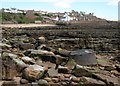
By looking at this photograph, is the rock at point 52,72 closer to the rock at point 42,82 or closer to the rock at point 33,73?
the rock at point 33,73

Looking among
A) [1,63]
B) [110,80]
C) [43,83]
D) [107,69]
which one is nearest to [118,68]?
[107,69]

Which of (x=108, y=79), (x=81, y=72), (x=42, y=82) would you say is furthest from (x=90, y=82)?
(x=42, y=82)

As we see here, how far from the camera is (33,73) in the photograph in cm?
789

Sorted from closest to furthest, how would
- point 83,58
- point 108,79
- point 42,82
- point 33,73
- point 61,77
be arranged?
point 42,82 < point 33,73 < point 108,79 < point 61,77 < point 83,58

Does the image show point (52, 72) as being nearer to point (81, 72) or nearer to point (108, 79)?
point (81, 72)

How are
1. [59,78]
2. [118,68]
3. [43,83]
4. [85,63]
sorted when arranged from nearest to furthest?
[43,83] < [59,78] < [118,68] < [85,63]

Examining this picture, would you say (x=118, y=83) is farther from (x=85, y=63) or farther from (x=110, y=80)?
(x=85, y=63)

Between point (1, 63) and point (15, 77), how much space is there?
0.57 m

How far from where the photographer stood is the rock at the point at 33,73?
7821 mm

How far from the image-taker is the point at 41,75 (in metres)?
8.00

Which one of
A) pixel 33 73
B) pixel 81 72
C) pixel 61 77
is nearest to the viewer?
pixel 33 73

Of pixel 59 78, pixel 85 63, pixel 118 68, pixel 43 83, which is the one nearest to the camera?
pixel 43 83

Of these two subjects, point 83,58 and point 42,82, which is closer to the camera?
point 42,82

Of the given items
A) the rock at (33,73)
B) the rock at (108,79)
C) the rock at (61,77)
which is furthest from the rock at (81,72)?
the rock at (33,73)
